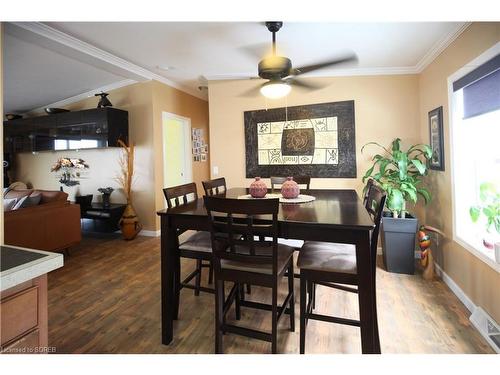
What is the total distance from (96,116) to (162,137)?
3.35 feet

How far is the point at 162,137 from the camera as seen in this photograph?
4348 millimetres

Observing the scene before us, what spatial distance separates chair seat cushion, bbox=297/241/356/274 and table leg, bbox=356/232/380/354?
11cm

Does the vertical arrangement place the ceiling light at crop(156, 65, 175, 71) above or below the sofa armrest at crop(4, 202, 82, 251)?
above

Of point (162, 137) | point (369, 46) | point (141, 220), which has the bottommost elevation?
point (141, 220)

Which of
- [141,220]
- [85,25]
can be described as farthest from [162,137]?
[85,25]

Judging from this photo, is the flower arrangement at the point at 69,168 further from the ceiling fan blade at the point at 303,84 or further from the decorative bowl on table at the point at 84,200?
the ceiling fan blade at the point at 303,84

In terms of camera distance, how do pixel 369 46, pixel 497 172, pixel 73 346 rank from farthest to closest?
pixel 369 46, pixel 497 172, pixel 73 346

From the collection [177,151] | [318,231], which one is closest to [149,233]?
[177,151]

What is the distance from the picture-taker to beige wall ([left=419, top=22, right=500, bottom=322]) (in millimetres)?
1835

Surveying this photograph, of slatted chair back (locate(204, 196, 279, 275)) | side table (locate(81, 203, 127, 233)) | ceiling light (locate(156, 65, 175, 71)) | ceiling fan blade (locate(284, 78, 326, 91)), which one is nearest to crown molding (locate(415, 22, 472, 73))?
ceiling fan blade (locate(284, 78, 326, 91))

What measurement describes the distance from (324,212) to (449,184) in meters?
1.64

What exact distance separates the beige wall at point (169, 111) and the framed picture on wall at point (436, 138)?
3.21m

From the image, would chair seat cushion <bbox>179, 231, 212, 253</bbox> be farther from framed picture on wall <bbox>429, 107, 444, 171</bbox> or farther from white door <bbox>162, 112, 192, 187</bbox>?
white door <bbox>162, 112, 192, 187</bbox>

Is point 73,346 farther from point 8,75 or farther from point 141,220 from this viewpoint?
point 8,75
